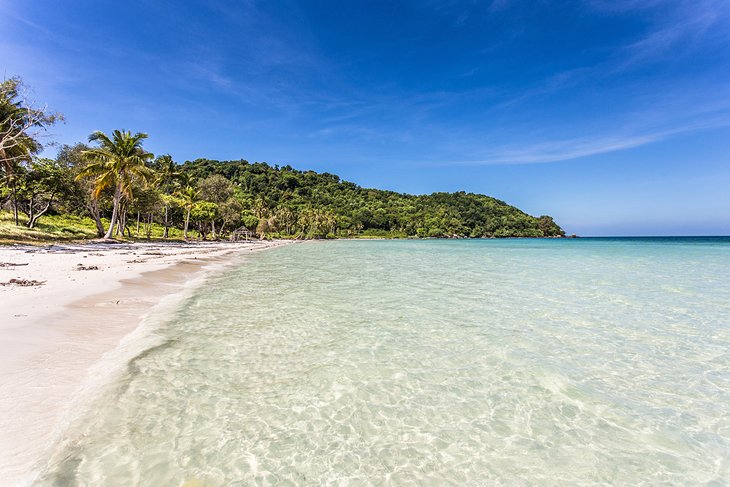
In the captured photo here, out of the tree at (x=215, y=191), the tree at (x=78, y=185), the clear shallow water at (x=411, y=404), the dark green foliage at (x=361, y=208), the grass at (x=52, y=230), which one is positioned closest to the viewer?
the clear shallow water at (x=411, y=404)

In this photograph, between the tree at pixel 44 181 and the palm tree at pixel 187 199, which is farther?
the palm tree at pixel 187 199

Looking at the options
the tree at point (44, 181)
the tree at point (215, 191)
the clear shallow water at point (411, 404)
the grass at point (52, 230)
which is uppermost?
the tree at point (215, 191)

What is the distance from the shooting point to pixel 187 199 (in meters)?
67.9

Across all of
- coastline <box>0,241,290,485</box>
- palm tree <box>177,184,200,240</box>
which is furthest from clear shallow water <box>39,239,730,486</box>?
palm tree <box>177,184,200,240</box>

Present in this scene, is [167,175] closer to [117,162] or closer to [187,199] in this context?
[187,199]

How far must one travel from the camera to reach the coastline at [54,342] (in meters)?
3.85

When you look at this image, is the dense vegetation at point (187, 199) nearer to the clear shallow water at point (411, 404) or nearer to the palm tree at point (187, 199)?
the palm tree at point (187, 199)

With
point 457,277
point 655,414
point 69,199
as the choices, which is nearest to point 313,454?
point 655,414

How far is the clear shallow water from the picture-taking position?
375 cm

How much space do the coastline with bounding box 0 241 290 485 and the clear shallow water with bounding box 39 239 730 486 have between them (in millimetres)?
362

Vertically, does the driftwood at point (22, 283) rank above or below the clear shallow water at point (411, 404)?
above

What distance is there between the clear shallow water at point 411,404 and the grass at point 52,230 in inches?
1276

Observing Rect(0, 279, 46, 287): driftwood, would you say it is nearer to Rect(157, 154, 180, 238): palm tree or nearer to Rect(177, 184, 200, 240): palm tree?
Rect(177, 184, 200, 240): palm tree

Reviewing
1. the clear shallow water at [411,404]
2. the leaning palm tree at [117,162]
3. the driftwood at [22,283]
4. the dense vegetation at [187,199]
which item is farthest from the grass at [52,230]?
the clear shallow water at [411,404]
